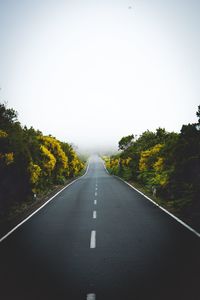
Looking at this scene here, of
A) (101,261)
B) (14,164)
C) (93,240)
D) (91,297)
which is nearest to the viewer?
(91,297)

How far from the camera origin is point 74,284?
19.8ft

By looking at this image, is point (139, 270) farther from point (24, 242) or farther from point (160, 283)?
point (24, 242)

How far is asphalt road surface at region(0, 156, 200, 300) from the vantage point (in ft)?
18.7

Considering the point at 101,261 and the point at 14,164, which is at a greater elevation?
the point at 14,164

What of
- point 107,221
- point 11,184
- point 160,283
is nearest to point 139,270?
point 160,283

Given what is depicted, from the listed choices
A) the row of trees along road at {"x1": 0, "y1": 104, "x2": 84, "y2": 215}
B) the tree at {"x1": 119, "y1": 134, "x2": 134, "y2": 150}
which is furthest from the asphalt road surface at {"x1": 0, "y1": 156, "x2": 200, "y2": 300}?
the tree at {"x1": 119, "y1": 134, "x2": 134, "y2": 150}

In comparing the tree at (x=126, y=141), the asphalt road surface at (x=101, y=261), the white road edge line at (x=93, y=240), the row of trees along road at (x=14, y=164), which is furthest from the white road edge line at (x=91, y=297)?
the tree at (x=126, y=141)

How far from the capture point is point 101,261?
7426mm

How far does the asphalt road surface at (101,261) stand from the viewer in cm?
571

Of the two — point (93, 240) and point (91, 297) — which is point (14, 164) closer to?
point (93, 240)

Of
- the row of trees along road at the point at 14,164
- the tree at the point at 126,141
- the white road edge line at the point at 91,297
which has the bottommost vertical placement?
the white road edge line at the point at 91,297

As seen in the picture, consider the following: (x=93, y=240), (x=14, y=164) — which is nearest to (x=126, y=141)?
(x=14, y=164)

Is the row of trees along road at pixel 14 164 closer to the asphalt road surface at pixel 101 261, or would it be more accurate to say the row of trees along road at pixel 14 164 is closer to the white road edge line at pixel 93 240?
the asphalt road surface at pixel 101 261

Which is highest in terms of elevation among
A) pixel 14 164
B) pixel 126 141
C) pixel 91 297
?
pixel 126 141
